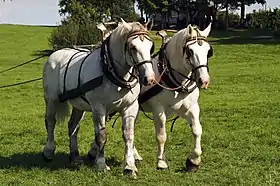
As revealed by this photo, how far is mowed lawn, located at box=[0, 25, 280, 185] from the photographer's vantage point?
8.02m

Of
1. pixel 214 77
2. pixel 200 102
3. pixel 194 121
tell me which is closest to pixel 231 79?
pixel 214 77

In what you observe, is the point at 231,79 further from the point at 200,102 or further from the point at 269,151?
the point at 269,151

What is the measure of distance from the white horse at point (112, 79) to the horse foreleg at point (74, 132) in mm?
69

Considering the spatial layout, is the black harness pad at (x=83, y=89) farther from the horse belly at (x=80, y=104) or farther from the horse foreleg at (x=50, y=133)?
the horse foreleg at (x=50, y=133)

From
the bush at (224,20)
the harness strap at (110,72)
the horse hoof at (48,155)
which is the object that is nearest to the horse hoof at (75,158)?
the horse hoof at (48,155)

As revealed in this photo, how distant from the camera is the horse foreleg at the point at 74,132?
9.25 metres

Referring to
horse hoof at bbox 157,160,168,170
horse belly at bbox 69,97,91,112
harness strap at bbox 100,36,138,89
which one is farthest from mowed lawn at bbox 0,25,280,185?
harness strap at bbox 100,36,138,89

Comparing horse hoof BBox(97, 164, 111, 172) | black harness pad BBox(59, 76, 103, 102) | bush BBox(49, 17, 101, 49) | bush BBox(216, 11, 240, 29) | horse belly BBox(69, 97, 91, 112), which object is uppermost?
black harness pad BBox(59, 76, 103, 102)

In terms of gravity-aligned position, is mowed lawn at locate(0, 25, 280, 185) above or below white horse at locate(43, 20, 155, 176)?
below

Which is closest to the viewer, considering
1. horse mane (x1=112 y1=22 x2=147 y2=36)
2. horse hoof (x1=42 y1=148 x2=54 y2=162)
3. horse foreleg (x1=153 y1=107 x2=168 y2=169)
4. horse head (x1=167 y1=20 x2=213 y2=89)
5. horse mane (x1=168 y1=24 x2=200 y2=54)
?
horse head (x1=167 y1=20 x2=213 y2=89)

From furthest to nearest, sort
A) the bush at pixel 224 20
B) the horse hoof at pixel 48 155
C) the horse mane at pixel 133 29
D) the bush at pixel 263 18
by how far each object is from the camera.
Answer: the bush at pixel 224 20 < the bush at pixel 263 18 < the horse hoof at pixel 48 155 < the horse mane at pixel 133 29

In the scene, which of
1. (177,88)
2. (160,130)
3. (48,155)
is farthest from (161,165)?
(48,155)

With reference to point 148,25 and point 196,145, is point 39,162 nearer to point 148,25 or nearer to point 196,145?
point 196,145

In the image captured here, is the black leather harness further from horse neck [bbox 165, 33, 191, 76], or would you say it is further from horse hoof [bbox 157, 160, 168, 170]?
horse hoof [bbox 157, 160, 168, 170]
